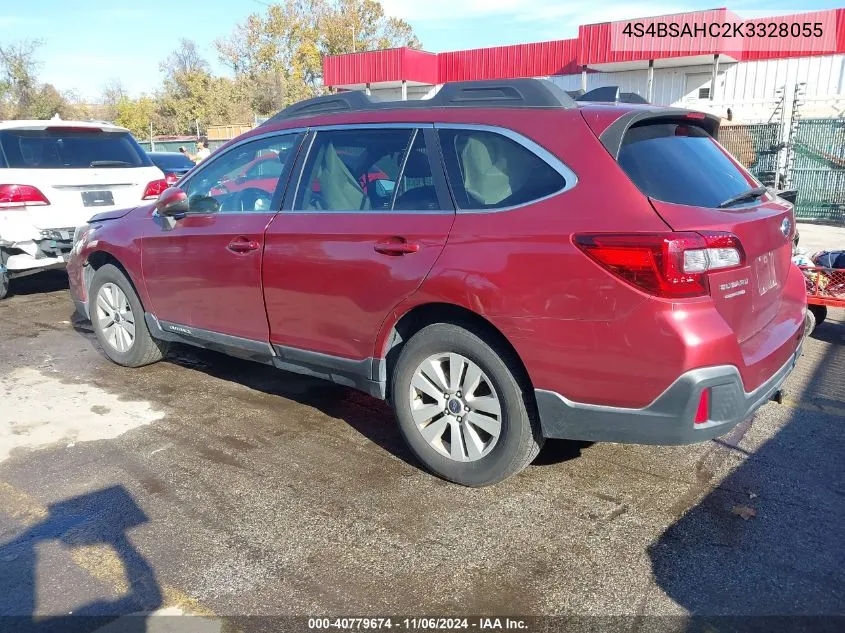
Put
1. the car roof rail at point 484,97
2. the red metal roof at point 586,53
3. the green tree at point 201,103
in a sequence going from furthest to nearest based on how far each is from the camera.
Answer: the green tree at point 201,103 → the red metal roof at point 586,53 → the car roof rail at point 484,97

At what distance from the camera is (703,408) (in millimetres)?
2824

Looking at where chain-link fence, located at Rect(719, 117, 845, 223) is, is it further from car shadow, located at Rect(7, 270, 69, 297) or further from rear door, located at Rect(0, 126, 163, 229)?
car shadow, located at Rect(7, 270, 69, 297)

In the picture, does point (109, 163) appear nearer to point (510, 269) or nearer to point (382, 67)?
point (510, 269)

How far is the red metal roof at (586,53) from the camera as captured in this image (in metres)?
25.7

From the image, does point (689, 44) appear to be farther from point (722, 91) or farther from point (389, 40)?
point (389, 40)

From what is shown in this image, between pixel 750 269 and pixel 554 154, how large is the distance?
3.26 feet

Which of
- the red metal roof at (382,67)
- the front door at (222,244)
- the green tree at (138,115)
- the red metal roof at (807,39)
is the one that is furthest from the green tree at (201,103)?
the front door at (222,244)

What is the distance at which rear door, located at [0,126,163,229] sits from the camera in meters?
7.40

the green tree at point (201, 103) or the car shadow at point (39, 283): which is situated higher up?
the green tree at point (201, 103)

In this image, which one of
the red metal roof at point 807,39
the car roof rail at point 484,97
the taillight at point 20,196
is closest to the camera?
the car roof rail at point 484,97

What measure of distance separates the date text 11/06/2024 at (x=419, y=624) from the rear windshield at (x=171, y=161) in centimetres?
1247

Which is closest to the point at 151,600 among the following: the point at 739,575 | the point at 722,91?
the point at 739,575

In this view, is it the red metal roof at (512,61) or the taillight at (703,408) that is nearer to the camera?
the taillight at (703,408)

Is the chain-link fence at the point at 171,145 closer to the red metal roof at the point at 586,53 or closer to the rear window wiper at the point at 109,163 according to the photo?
the red metal roof at the point at 586,53
